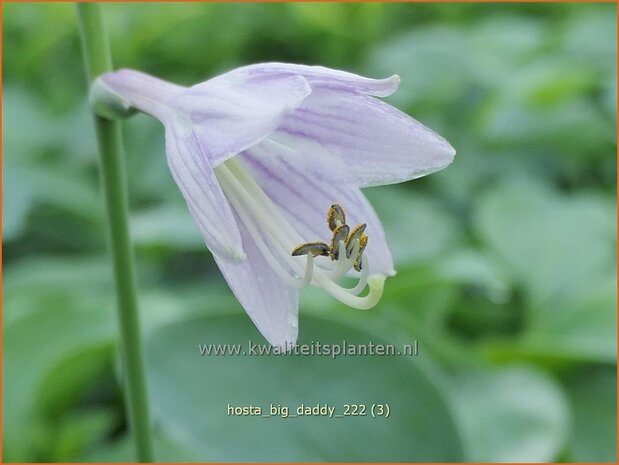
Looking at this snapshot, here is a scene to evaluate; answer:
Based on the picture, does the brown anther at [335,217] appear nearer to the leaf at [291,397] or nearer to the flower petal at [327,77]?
the flower petal at [327,77]

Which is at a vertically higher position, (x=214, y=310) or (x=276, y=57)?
(x=276, y=57)

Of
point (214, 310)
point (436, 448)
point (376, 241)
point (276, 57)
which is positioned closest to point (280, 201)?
point (376, 241)

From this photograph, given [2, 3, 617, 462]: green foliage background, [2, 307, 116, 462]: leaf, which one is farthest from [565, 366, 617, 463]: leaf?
[2, 307, 116, 462]: leaf

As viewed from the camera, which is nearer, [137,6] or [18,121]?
[18,121]

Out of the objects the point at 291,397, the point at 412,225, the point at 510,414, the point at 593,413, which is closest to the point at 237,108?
the point at 291,397

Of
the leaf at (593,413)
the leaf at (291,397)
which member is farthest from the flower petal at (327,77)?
the leaf at (593,413)

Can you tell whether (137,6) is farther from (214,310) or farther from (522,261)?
(214,310)
